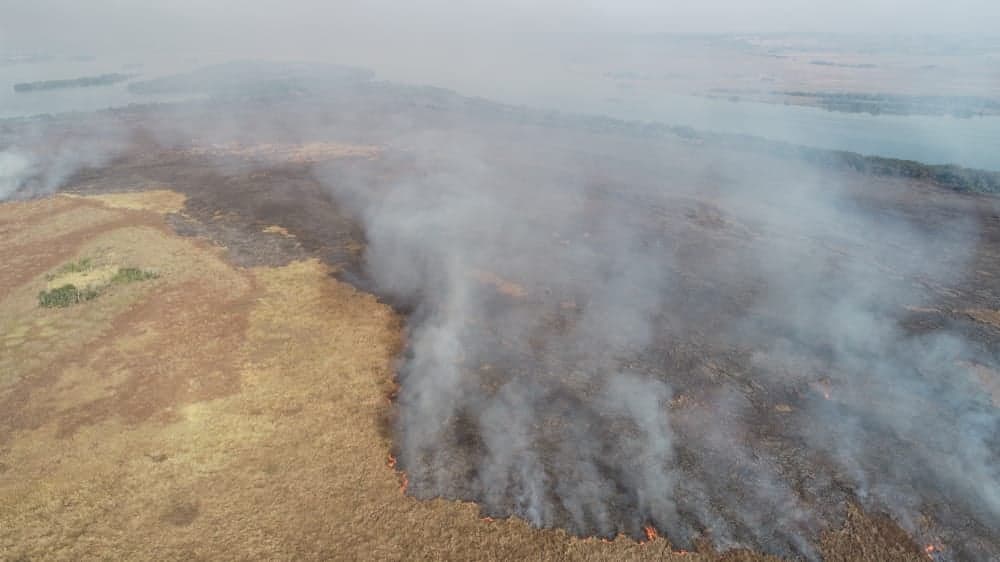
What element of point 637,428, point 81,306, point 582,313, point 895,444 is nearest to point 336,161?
point 81,306

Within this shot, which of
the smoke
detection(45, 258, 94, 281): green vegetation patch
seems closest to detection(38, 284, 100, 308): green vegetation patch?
detection(45, 258, 94, 281): green vegetation patch

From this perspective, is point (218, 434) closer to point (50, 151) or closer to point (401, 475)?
point (401, 475)

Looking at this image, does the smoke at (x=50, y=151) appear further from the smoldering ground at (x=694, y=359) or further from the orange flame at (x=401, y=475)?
the orange flame at (x=401, y=475)

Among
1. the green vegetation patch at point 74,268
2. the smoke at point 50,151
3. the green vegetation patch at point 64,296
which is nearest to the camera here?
the green vegetation patch at point 64,296

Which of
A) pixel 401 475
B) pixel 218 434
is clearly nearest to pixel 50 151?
pixel 218 434

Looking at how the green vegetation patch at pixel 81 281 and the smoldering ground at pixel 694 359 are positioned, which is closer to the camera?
the smoldering ground at pixel 694 359

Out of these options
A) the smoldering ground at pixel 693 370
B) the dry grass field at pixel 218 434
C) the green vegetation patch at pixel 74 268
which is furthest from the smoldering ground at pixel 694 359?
the green vegetation patch at pixel 74 268

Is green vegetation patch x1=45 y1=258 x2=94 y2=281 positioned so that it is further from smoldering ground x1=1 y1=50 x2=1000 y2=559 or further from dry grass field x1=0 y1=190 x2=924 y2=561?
smoldering ground x1=1 y1=50 x2=1000 y2=559
